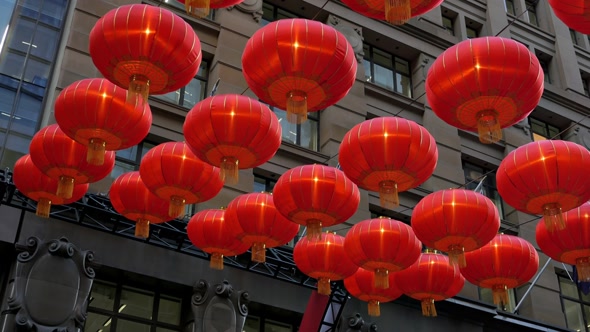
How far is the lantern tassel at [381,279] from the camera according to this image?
12344 mm

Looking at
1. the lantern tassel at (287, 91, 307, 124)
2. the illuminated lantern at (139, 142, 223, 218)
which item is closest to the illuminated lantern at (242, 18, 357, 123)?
the lantern tassel at (287, 91, 307, 124)

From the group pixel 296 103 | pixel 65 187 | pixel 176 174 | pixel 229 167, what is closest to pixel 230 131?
pixel 229 167

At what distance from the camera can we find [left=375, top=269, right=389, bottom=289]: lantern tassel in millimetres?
12344

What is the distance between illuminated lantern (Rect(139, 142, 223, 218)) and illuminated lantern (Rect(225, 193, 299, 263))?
0.97 m

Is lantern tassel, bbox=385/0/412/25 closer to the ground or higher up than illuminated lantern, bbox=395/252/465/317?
higher up

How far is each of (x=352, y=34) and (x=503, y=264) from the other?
12401 mm

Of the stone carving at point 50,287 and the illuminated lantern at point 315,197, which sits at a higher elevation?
the illuminated lantern at point 315,197

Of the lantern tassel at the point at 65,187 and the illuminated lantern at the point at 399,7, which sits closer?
the illuminated lantern at the point at 399,7

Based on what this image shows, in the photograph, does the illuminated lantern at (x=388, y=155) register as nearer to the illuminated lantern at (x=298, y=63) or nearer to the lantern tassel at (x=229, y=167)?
the illuminated lantern at (x=298, y=63)

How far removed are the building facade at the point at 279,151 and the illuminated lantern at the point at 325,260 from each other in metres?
3.21

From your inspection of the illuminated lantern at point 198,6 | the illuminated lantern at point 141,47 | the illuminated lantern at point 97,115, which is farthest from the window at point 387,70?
the illuminated lantern at point 198,6

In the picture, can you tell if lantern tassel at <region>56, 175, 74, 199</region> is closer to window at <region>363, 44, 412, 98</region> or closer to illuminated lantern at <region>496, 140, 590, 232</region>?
illuminated lantern at <region>496, 140, 590, 232</region>

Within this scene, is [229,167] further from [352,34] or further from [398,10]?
[352,34]

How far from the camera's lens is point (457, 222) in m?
11.3
